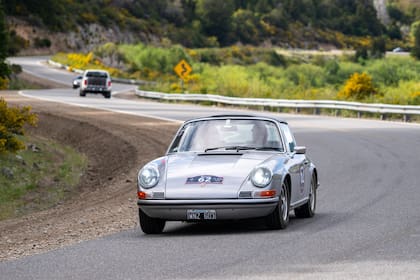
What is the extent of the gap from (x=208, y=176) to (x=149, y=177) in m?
0.75

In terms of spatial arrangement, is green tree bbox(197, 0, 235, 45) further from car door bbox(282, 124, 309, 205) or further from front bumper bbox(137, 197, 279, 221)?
front bumper bbox(137, 197, 279, 221)

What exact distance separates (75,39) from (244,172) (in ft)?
441

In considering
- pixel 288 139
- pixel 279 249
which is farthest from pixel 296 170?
pixel 279 249

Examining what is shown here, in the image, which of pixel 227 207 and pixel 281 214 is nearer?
pixel 227 207

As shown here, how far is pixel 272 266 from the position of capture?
9.84 metres

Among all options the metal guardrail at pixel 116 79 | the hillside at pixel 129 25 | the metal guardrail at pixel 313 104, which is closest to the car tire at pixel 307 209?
the metal guardrail at pixel 313 104

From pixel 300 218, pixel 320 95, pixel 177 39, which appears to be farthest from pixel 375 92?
pixel 177 39

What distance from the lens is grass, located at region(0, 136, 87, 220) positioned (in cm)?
2344

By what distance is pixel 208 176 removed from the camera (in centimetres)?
1242

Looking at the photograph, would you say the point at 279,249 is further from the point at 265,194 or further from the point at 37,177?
the point at 37,177

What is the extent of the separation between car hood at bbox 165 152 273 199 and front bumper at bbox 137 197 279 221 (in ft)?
0.22

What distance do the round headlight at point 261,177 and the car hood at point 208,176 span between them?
0.32ft

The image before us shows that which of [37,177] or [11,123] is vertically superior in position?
[11,123]

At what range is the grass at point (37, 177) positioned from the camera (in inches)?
923
